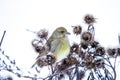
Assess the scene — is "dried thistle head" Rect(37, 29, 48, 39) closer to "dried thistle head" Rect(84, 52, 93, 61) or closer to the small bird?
the small bird

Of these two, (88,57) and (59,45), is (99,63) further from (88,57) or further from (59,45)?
(59,45)

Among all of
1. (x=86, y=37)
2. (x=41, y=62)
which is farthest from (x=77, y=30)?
(x=41, y=62)

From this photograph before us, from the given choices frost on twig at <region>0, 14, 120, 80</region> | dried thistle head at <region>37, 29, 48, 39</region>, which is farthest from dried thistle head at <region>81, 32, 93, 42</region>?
dried thistle head at <region>37, 29, 48, 39</region>

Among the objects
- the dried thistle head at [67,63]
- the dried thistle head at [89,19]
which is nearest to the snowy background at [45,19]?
the dried thistle head at [89,19]

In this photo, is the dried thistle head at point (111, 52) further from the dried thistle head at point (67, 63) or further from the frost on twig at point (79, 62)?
the dried thistle head at point (67, 63)

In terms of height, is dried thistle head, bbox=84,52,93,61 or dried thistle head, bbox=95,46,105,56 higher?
dried thistle head, bbox=95,46,105,56

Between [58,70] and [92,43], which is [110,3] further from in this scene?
[58,70]

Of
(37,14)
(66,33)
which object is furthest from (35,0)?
(66,33)
